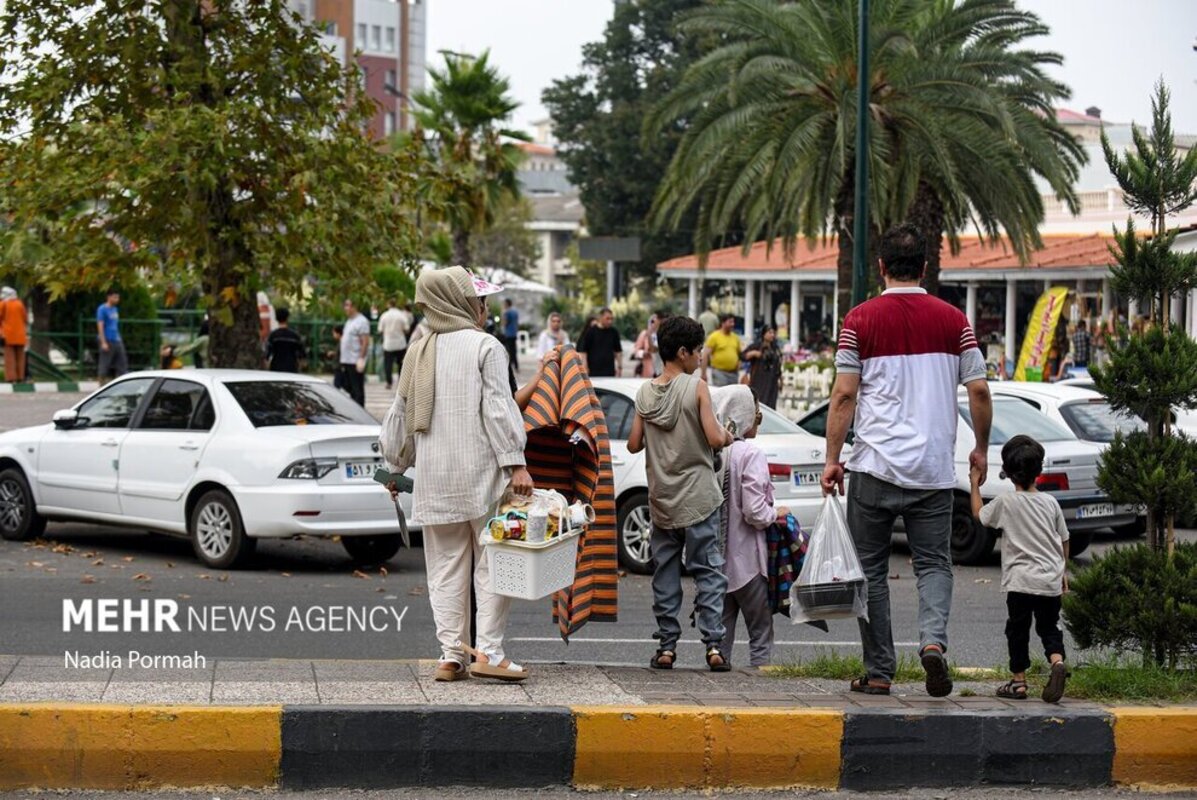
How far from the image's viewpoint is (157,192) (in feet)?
52.5

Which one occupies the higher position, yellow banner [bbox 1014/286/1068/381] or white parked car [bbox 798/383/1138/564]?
yellow banner [bbox 1014/286/1068/381]

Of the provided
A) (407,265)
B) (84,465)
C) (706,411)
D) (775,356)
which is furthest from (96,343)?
(706,411)

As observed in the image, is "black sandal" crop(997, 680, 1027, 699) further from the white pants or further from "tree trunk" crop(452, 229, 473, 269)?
"tree trunk" crop(452, 229, 473, 269)

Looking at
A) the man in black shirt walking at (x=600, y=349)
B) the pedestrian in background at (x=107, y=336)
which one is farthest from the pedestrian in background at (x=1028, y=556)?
the pedestrian in background at (x=107, y=336)

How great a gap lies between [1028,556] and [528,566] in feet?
7.05

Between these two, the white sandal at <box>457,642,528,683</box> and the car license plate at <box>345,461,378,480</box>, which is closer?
the white sandal at <box>457,642,528,683</box>

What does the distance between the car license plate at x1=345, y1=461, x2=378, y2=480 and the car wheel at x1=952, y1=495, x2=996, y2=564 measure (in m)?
4.97

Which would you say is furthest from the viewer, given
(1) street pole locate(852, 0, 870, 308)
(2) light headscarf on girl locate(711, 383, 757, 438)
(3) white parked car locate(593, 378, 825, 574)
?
(1) street pole locate(852, 0, 870, 308)

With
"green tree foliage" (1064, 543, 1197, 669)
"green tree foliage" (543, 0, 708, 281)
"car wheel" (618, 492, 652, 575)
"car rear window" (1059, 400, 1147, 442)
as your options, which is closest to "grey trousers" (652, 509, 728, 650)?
"green tree foliage" (1064, 543, 1197, 669)

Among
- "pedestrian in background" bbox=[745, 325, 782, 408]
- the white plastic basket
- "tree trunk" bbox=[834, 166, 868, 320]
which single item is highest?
"tree trunk" bbox=[834, 166, 868, 320]

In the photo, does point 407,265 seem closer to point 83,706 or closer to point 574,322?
point 83,706

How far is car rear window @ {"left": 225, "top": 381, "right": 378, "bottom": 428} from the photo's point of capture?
12.9m

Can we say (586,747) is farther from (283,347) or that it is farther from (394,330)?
(394,330)

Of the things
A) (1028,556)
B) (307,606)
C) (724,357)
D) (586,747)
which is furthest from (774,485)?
(724,357)
